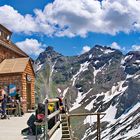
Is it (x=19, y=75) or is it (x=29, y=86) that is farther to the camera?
(x=29, y=86)

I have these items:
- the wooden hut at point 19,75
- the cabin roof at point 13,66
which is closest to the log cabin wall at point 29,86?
the wooden hut at point 19,75

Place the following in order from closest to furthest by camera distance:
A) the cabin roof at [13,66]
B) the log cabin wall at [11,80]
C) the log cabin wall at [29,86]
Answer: the log cabin wall at [11,80] < the cabin roof at [13,66] < the log cabin wall at [29,86]

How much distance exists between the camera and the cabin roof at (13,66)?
35.3 m

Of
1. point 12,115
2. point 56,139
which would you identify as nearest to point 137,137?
point 12,115

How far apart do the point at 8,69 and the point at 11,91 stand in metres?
2.52

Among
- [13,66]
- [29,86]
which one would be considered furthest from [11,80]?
[29,86]

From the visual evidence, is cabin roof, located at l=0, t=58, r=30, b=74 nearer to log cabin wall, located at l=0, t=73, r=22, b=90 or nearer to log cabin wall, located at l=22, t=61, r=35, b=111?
log cabin wall, located at l=0, t=73, r=22, b=90

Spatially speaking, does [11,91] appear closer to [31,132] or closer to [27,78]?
[27,78]

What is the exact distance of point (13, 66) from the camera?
36.5 metres

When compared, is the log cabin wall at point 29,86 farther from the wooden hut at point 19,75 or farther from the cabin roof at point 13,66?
the cabin roof at point 13,66

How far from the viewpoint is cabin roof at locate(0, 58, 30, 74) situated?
35.3 meters

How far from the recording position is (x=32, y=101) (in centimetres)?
3856

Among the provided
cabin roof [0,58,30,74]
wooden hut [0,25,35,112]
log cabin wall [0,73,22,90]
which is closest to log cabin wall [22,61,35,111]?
wooden hut [0,25,35,112]

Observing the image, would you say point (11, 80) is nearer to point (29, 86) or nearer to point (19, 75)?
point (19, 75)
